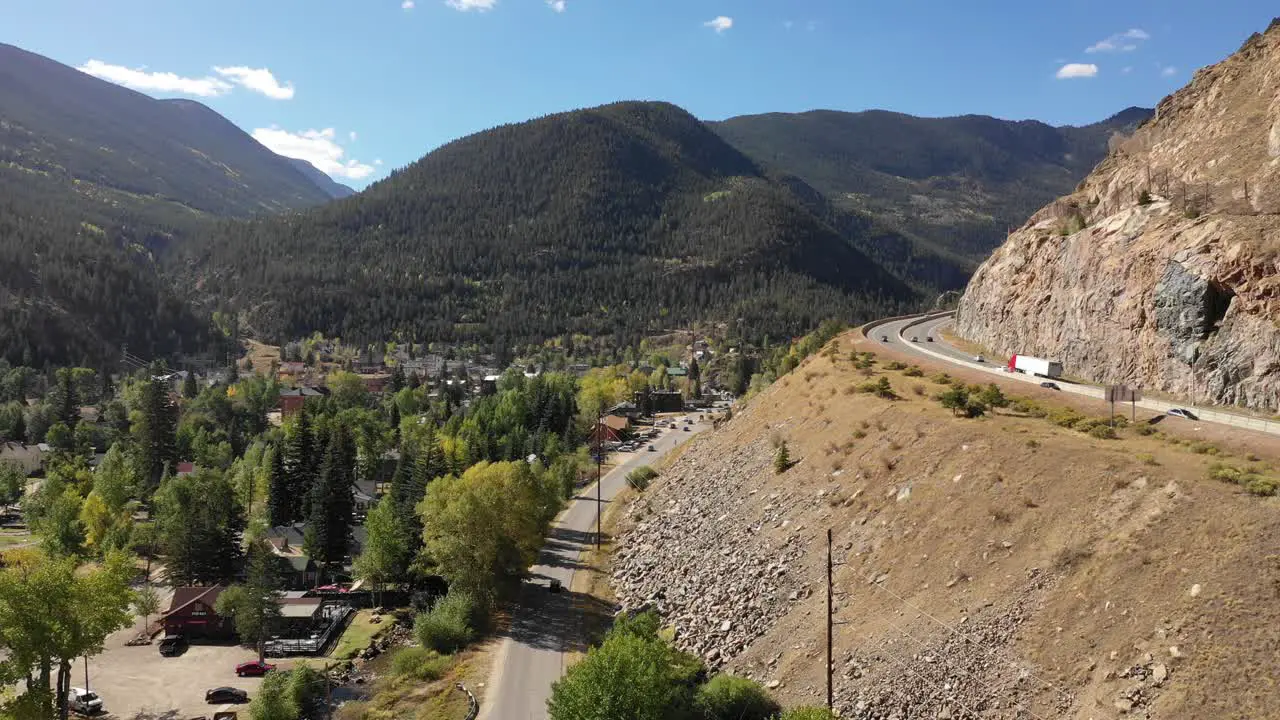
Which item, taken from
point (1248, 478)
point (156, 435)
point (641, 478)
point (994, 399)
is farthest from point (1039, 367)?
point (156, 435)

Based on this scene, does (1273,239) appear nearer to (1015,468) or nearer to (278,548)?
(1015,468)

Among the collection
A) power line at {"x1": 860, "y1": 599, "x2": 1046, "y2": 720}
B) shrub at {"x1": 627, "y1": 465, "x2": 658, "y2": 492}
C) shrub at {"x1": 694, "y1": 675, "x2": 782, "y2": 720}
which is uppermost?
power line at {"x1": 860, "y1": 599, "x2": 1046, "y2": 720}

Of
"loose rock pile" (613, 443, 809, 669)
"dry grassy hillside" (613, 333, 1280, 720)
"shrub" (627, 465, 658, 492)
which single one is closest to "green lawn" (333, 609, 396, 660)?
"loose rock pile" (613, 443, 809, 669)

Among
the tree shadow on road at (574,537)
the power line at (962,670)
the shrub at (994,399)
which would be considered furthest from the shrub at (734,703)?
the tree shadow on road at (574,537)

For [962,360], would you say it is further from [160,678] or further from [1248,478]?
[160,678]

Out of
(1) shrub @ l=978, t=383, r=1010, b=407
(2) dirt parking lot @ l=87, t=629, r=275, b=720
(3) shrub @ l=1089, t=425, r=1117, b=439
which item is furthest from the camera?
(1) shrub @ l=978, t=383, r=1010, b=407

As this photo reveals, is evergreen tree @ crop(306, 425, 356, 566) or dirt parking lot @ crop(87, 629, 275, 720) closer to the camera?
dirt parking lot @ crop(87, 629, 275, 720)

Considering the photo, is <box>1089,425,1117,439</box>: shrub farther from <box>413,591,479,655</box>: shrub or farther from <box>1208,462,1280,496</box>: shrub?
<box>413,591,479,655</box>: shrub
